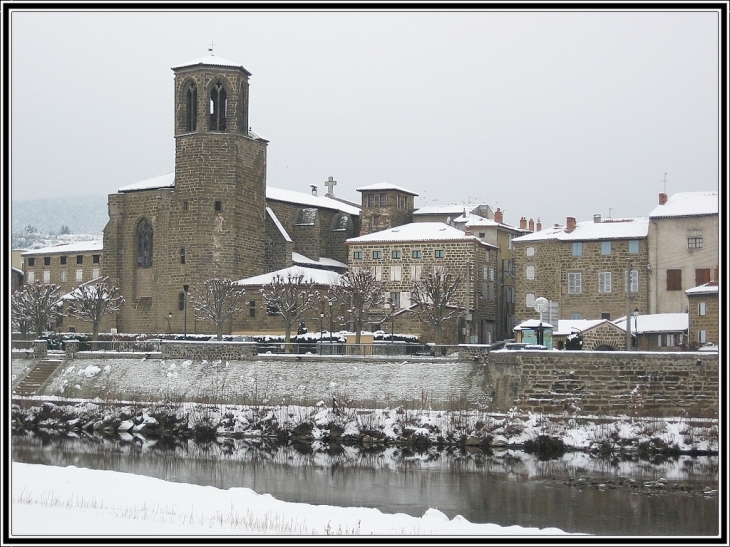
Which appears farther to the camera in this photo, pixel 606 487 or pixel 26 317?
pixel 26 317

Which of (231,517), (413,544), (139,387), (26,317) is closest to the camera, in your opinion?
(413,544)

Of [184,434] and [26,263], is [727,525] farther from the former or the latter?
[26,263]

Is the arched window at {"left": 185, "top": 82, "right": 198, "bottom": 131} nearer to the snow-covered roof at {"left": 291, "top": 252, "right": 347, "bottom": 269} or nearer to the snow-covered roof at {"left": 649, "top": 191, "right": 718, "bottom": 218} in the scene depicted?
Result: the snow-covered roof at {"left": 291, "top": 252, "right": 347, "bottom": 269}

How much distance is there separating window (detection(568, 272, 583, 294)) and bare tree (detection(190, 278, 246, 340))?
1687cm

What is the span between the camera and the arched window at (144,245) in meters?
68.0

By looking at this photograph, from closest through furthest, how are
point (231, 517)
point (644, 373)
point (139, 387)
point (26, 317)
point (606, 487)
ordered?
point (231, 517), point (606, 487), point (644, 373), point (139, 387), point (26, 317)

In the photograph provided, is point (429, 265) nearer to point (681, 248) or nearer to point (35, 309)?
point (681, 248)

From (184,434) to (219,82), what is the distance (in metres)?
30.9

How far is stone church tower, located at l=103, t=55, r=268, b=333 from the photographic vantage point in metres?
64.2

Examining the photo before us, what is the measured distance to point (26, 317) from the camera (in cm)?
6341

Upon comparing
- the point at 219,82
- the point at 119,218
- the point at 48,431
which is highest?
the point at 219,82

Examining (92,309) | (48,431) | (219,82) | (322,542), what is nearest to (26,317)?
(92,309)

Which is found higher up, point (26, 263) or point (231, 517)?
point (26, 263)

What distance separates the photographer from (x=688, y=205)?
58.2m
